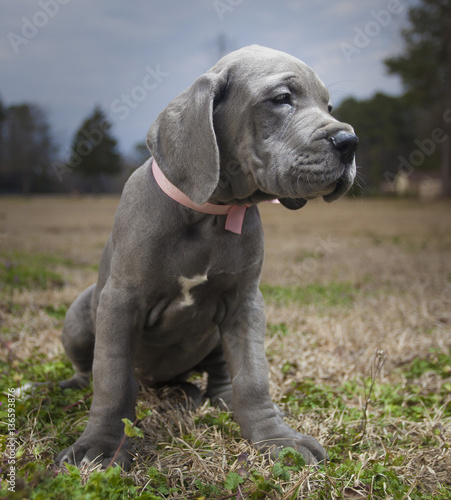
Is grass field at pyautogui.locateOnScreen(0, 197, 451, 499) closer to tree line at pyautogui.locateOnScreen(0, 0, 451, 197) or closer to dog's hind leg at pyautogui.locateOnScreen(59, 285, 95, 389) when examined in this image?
dog's hind leg at pyautogui.locateOnScreen(59, 285, 95, 389)

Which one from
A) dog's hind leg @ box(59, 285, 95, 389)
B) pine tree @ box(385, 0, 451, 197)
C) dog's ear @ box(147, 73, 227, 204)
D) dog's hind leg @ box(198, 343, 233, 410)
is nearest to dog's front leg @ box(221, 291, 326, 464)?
dog's hind leg @ box(198, 343, 233, 410)

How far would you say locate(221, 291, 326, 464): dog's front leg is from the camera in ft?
7.15

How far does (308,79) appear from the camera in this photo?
→ 219 centimetres

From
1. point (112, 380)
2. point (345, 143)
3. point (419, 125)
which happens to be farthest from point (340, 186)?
Answer: point (419, 125)

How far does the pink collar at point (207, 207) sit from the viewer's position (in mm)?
2170

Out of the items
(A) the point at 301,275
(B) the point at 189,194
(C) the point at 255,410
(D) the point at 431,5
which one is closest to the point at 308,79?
(B) the point at 189,194

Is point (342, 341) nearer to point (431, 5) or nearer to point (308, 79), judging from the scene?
point (308, 79)

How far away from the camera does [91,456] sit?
207 centimetres

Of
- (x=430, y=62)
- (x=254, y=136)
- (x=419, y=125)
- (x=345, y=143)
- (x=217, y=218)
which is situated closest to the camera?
(x=345, y=143)

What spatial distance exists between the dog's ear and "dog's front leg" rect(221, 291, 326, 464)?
2.17ft

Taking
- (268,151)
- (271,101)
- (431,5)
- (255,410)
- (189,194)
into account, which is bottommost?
(255,410)

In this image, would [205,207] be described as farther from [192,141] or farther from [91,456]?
[91,456]

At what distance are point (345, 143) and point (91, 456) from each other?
163cm

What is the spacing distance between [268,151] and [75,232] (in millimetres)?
9644
